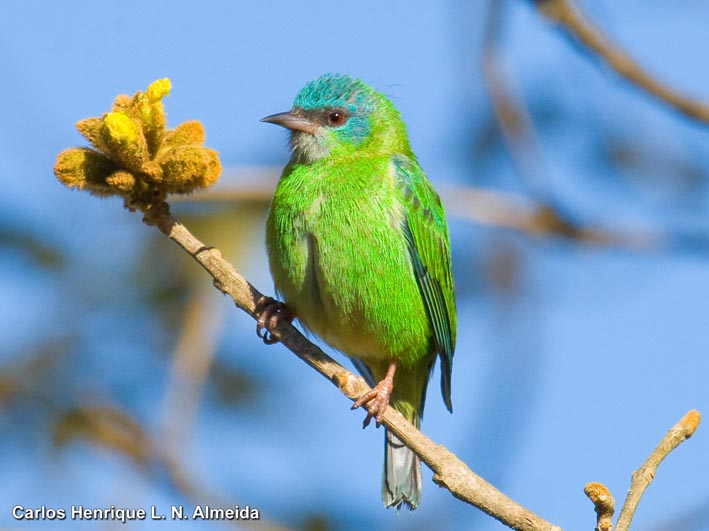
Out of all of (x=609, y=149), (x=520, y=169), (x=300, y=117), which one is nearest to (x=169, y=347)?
(x=300, y=117)

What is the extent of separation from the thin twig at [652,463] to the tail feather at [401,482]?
230 cm

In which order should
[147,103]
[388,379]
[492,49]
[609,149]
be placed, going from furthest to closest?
[609,149] < [492,49] < [388,379] < [147,103]

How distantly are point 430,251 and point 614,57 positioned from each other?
1368 millimetres

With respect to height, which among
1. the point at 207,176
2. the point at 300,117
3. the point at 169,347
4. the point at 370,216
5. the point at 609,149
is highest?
the point at 609,149

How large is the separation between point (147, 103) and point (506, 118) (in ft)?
8.55

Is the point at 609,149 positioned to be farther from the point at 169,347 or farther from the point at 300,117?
the point at 169,347

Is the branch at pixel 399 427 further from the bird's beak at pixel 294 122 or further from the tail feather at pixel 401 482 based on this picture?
the bird's beak at pixel 294 122

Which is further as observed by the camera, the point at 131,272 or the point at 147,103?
the point at 131,272

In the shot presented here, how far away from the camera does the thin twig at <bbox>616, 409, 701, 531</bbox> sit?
2.78 metres

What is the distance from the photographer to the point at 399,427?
11.5 feet

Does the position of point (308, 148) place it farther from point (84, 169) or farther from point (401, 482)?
point (84, 169)

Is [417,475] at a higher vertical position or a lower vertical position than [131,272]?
lower

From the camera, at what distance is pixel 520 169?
527 cm

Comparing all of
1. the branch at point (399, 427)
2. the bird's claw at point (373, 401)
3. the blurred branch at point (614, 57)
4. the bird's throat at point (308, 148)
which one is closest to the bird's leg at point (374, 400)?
the bird's claw at point (373, 401)
